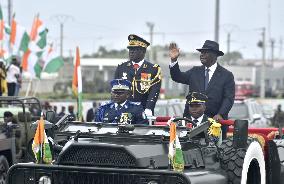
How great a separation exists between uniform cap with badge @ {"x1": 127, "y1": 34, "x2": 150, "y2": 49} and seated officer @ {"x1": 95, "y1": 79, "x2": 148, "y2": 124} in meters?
1.49

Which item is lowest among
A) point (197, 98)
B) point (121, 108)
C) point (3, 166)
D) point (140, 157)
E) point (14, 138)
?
point (3, 166)

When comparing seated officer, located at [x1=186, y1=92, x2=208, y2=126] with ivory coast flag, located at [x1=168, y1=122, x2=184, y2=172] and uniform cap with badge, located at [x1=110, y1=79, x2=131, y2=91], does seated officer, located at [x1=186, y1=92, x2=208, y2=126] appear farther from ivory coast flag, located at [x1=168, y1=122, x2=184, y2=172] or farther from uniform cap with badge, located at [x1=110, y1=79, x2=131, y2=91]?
ivory coast flag, located at [x1=168, y1=122, x2=184, y2=172]

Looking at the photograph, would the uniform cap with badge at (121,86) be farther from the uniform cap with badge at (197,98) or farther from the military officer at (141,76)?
the military officer at (141,76)

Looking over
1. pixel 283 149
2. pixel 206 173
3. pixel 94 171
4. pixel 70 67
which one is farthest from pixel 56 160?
pixel 70 67

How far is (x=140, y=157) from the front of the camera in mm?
9438

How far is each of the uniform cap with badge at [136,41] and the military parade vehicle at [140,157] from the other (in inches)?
92.4

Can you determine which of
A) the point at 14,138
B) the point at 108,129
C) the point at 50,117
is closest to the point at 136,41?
the point at 50,117

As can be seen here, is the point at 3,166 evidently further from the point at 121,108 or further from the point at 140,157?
the point at 140,157

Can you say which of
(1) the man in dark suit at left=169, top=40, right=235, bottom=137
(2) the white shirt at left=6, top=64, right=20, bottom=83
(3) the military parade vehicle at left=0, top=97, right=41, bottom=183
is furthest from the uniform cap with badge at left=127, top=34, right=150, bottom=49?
(2) the white shirt at left=6, top=64, right=20, bottom=83

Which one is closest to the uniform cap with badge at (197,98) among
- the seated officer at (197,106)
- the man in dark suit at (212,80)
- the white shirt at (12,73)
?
the seated officer at (197,106)

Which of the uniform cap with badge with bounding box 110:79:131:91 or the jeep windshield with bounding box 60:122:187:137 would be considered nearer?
the jeep windshield with bounding box 60:122:187:137

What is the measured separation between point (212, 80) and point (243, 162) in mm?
2965

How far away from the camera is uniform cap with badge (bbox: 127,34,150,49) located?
1304 centimetres

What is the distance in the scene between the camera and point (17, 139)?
56.1 ft
